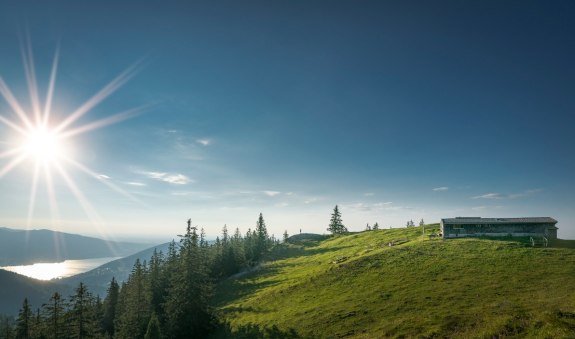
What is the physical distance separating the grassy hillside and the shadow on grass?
19.1 inches

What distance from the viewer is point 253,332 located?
142ft

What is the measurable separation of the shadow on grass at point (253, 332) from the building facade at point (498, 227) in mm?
50376

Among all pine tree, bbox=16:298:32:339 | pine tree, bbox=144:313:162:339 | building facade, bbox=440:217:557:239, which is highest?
building facade, bbox=440:217:557:239

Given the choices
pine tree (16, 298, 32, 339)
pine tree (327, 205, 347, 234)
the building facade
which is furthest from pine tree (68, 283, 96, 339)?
pine tree (327, 205, 347, 234)

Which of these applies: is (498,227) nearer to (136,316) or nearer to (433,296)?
(433,296)

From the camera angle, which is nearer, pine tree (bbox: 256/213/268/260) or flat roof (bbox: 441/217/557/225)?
flat roof (bbox: 441/217/557/225)

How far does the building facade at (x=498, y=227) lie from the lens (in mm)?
68062

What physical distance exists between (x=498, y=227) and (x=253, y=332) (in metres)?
61.8

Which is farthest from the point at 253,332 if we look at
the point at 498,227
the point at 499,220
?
the point at 499,220

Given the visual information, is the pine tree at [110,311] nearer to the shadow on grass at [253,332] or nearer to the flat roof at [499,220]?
the shadow on grass at [253,332]

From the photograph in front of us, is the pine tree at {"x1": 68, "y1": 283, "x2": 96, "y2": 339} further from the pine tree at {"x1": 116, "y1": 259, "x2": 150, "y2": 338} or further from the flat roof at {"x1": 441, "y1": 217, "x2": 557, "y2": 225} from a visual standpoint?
the flat roof at {"x1": 441, "y1": 217, "x2": 557, "y2": 225}

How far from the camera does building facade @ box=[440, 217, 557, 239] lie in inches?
2680

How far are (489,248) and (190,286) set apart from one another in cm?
5540

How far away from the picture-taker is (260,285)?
3054 inches
